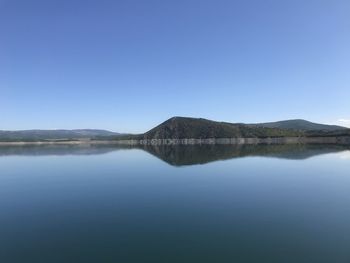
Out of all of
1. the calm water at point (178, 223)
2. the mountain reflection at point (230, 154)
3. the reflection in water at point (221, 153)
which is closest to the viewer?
the calm water at point (178, 223)

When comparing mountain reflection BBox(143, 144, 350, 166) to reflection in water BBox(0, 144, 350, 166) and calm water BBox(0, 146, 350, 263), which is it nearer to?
reflection in water BBox(0, 144, 350, 166)

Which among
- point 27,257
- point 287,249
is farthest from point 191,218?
point 27,257

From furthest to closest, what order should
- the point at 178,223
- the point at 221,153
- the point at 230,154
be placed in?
the point at 221,153
the point at 230,154
the point at 178,223

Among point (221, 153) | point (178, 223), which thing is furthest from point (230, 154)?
point (178, 223)

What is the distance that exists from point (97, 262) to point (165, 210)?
451 inches

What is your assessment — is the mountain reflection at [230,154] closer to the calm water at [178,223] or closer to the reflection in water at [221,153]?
the reflection in water at [221,153]

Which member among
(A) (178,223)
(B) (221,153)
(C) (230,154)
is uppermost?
(B) (221,153)

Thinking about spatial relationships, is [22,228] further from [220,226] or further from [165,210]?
[220,226]

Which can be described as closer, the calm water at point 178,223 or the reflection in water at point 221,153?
the calm water at point 178,223

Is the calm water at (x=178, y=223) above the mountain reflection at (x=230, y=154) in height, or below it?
below

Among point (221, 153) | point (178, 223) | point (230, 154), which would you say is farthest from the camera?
point (221, 153)

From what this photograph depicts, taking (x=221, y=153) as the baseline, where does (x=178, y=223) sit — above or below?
below

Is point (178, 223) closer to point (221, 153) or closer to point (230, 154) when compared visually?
point (230, 154)

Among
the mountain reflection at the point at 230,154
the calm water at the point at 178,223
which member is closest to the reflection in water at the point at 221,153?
the mountain reflection at the point at 230,154
